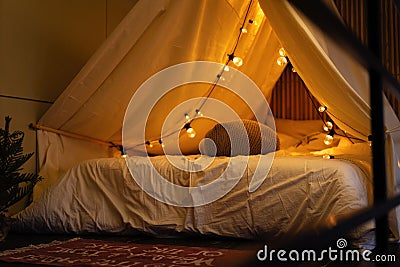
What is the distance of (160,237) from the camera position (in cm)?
277

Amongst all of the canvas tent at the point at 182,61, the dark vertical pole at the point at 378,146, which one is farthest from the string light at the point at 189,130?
the dark vertical pole at the point at 378,146

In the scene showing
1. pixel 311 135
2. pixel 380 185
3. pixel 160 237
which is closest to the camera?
pixel 380 185

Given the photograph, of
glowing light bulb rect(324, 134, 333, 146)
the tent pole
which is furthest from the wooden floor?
glowing light bulb rect(324, 134, 333, 146)

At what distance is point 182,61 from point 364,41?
188 cm

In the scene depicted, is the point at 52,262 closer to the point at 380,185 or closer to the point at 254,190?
the point at 254,190

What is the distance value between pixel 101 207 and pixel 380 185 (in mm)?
2592

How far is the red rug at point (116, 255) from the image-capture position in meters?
2.08

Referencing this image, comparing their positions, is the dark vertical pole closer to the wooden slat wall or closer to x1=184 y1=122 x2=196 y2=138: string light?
x1=184 y1=122 x2=196 y2=138: string light

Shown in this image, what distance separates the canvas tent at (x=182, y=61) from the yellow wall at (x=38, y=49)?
18 centimetres

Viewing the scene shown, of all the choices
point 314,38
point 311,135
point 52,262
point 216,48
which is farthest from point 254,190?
point 311,135

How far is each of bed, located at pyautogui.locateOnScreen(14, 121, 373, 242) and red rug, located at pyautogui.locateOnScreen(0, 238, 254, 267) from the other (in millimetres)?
246

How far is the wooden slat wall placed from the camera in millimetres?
4121

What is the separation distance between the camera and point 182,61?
10.9 ft

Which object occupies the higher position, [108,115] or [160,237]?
[108,115]
